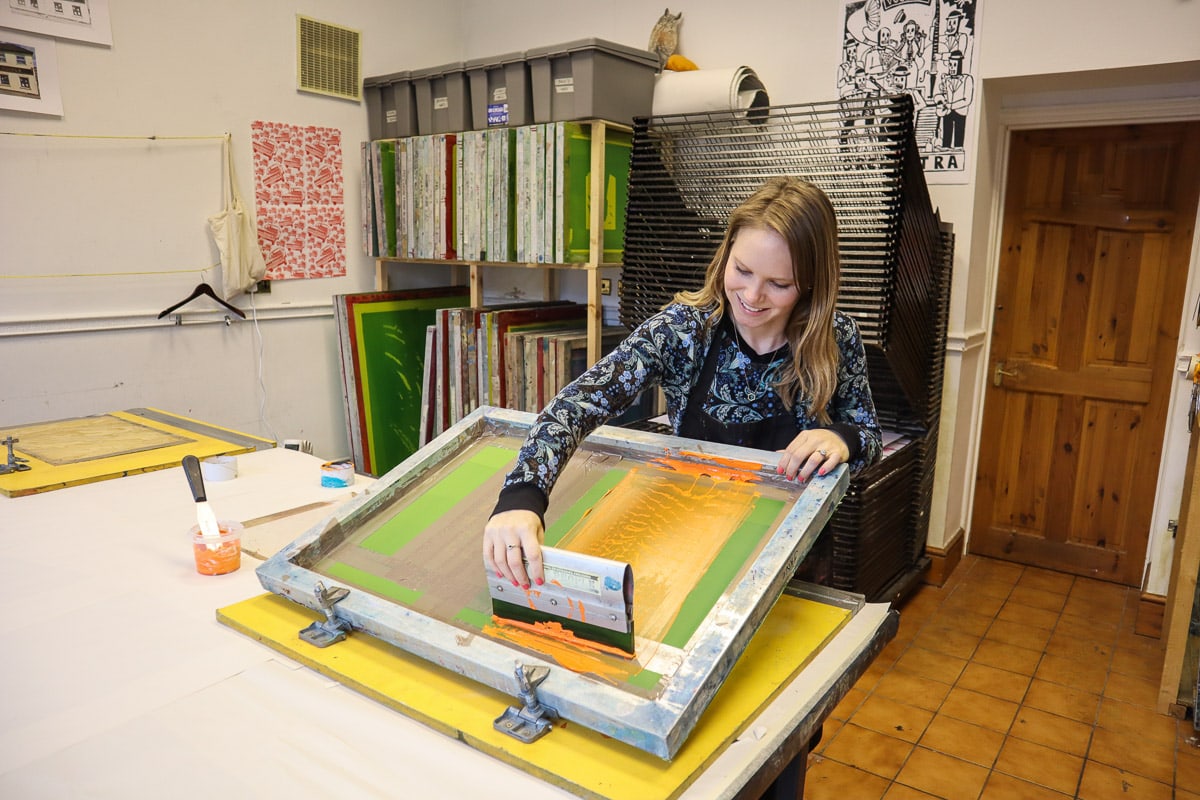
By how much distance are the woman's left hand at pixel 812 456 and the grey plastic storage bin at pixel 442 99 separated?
250cm

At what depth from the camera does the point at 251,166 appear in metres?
3.09

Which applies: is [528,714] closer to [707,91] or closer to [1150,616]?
[707,91]

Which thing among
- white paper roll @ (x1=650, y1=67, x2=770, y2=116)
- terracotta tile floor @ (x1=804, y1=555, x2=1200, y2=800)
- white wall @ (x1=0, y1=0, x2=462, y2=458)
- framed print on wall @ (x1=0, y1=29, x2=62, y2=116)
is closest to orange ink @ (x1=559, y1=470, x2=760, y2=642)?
terracotta tile floor @ (x1=804, y1=555, x2=1200, y2=800)

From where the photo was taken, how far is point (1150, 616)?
290cm

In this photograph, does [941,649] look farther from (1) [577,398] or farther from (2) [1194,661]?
(1) [577,398]

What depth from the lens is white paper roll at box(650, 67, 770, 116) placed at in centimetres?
277

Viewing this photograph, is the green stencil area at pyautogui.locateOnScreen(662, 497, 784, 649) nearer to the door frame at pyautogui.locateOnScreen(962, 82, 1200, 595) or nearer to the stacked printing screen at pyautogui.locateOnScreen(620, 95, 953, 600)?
the stacked printing screen at pyautogui.locateOnScreen(620, 95, 953, 600)

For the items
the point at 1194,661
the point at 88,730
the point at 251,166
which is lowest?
the point at 1194,661

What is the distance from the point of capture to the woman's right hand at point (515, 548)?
966 millimetres

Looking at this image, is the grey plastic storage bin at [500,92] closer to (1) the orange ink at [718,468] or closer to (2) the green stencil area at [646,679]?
(1) the orange ink at [718,468]

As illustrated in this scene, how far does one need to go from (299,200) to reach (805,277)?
2591 mm

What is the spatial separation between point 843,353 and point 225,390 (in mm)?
2554

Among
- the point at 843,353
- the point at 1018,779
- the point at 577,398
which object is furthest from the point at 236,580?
the point at 1018,779

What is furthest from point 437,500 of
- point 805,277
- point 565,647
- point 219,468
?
point 219,468
